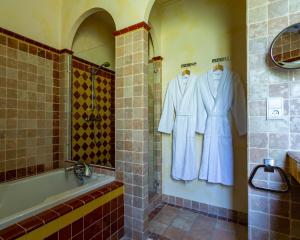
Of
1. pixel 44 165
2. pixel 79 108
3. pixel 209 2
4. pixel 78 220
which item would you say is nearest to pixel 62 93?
pixel 79 108

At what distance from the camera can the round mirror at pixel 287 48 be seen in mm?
984

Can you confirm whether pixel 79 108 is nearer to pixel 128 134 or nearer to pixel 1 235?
pixel 128 134

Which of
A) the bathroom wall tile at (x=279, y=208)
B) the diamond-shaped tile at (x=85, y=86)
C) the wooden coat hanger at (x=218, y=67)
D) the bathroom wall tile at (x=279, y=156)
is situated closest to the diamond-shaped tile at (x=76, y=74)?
the diamond-shaped tile at (x=85, y=86)

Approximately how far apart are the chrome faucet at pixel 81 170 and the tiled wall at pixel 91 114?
30cm

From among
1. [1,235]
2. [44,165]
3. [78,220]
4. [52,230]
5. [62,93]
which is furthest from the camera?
[62,93]

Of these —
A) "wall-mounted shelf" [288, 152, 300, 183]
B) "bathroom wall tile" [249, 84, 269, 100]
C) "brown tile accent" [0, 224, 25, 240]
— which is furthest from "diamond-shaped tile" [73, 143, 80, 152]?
"wall-mounted shelf" [288, 152, 300, 183]

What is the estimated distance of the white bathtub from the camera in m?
1.27

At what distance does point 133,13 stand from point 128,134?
3.75ft

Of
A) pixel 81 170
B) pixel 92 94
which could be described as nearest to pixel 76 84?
pixel 92 94

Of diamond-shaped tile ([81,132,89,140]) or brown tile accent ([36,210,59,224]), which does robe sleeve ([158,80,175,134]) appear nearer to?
diamond-shaped tile ([81,132,89,140])

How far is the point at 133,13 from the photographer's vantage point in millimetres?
1674

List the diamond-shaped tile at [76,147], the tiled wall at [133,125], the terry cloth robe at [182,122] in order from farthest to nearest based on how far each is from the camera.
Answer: the diamond-shaped tile at [76,147]
the terry cloth robe at [182,122]
the tiled wall at [133,125]

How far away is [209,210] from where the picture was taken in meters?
2.08

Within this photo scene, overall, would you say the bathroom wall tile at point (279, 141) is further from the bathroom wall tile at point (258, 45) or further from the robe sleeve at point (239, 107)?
the robe sleeve at point (239, 107)
